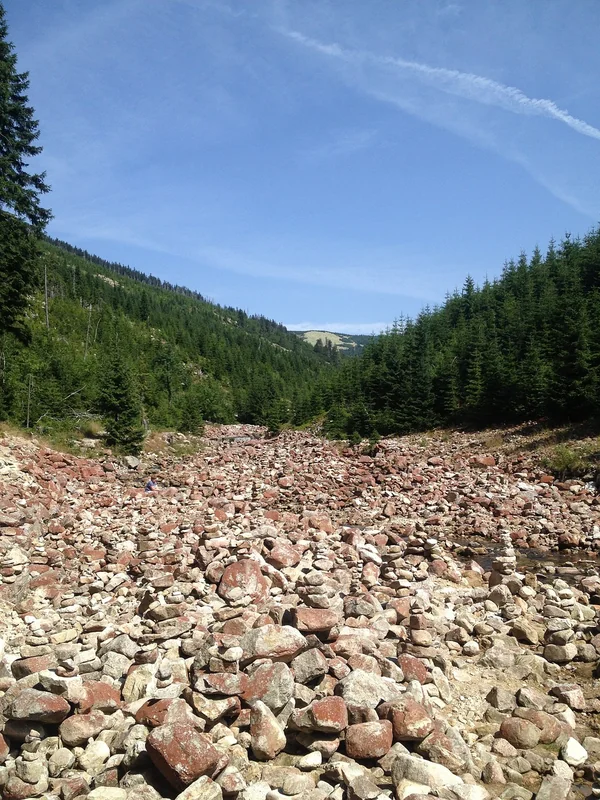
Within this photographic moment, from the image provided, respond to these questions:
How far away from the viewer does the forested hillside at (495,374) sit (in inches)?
1123

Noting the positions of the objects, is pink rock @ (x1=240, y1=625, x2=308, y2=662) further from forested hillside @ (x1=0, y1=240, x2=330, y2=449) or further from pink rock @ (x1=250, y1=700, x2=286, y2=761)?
forested hillside @ (x1=0, y1=240, x2=330, y2=449)

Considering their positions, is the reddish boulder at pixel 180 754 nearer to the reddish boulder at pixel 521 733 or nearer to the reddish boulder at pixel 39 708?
the reddish boulder at pixel 39 708

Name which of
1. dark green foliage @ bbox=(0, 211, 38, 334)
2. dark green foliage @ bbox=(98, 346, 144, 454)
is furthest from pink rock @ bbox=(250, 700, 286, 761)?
dark green foliage @ bbox=(98, 346, 144, 454)

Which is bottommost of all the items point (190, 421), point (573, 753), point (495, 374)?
point (573, 753)

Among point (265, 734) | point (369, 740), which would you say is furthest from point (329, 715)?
point (265, 734)

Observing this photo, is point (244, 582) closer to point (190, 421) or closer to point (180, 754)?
point (180, 754)

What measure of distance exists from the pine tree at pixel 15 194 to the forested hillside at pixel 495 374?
25989mm

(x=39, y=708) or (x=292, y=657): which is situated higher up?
(x=292, y=657)

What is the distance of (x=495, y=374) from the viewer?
3472 cm

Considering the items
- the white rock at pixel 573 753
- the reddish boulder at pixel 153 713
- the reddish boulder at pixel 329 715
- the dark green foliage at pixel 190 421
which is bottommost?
the reddish boulder at pixel 153 713

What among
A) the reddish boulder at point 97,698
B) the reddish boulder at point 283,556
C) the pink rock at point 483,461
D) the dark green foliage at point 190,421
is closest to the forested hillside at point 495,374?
the pink rock at point 483,461

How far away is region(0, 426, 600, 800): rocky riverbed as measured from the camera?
450cm

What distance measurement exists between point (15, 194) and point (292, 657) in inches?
1046

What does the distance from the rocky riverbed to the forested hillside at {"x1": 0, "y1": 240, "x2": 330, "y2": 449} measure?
48.8 feet
